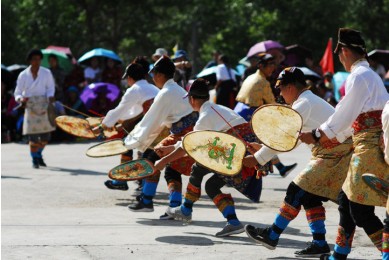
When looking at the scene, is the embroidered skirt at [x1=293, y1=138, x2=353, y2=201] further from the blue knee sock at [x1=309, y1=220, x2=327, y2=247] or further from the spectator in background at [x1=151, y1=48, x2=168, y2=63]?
the spectator in background at [x1=151, y1=48, x2=168, y2=63]

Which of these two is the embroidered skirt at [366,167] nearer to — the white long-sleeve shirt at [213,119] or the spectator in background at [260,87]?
the white long-sleeve shirt at [213,119]

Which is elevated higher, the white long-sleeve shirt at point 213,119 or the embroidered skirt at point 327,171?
the white long-sleeve shirt at point 213,119

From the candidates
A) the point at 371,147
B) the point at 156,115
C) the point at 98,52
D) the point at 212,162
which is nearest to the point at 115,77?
the point at 98,52

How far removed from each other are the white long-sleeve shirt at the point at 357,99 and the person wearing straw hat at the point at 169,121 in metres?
2.76

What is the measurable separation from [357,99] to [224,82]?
1185 centimetres

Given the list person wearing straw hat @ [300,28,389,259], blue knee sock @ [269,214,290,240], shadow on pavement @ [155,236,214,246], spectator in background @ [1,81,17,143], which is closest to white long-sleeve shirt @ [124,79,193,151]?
shadow on pavement @ [155,236,214,246]

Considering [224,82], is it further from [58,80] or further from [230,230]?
[230,230]

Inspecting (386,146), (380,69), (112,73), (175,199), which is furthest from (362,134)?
(112,73)

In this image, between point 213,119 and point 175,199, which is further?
point 175,199

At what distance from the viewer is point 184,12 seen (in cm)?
3288

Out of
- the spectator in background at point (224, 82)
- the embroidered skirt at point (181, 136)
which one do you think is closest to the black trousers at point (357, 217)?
the embroidered skirt at point (181, 136)

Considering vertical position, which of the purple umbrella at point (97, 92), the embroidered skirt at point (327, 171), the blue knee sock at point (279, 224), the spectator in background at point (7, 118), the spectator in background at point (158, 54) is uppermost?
the spectator in background at point (158, 54)

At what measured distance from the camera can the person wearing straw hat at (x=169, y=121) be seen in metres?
9.09

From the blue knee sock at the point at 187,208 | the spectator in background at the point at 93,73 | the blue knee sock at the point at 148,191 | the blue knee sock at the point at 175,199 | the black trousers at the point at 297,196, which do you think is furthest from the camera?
the spectator in background at the point at 93,73
